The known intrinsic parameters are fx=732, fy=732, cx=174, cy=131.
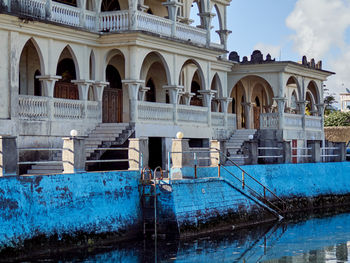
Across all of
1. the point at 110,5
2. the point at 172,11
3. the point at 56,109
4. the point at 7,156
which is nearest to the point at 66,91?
the point at 56,109

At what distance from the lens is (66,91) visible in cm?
3009

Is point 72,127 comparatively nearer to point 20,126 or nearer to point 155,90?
point 20,126

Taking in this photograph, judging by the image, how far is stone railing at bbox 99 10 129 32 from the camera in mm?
29547

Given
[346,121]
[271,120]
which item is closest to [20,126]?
[271,120]

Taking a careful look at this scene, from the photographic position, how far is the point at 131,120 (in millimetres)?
29078

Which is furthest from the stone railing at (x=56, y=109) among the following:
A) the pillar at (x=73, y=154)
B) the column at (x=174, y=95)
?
the pillar at (x=73, y=154)

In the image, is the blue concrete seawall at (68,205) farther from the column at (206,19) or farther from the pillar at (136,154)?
the column at (206,19)

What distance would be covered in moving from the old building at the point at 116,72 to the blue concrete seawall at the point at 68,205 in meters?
5.15

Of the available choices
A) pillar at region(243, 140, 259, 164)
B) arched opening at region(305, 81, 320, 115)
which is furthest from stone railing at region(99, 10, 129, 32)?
arched opening at region(305, 81, 320, 115)

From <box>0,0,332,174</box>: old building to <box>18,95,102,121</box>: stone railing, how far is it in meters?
0.04

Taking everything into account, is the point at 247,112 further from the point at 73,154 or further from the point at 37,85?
the point at 73,154

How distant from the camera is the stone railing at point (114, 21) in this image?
96.9ft

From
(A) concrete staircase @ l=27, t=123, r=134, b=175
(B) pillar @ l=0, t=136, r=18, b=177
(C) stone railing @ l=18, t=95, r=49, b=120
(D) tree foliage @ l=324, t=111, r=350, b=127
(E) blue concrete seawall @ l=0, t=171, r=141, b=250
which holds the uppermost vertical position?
(D) tree foliage @ l=324, t=111, r=350, b=127

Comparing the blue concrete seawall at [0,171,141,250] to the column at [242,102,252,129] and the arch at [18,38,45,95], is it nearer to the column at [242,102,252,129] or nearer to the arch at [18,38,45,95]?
the arch at [18,38,45,95]
